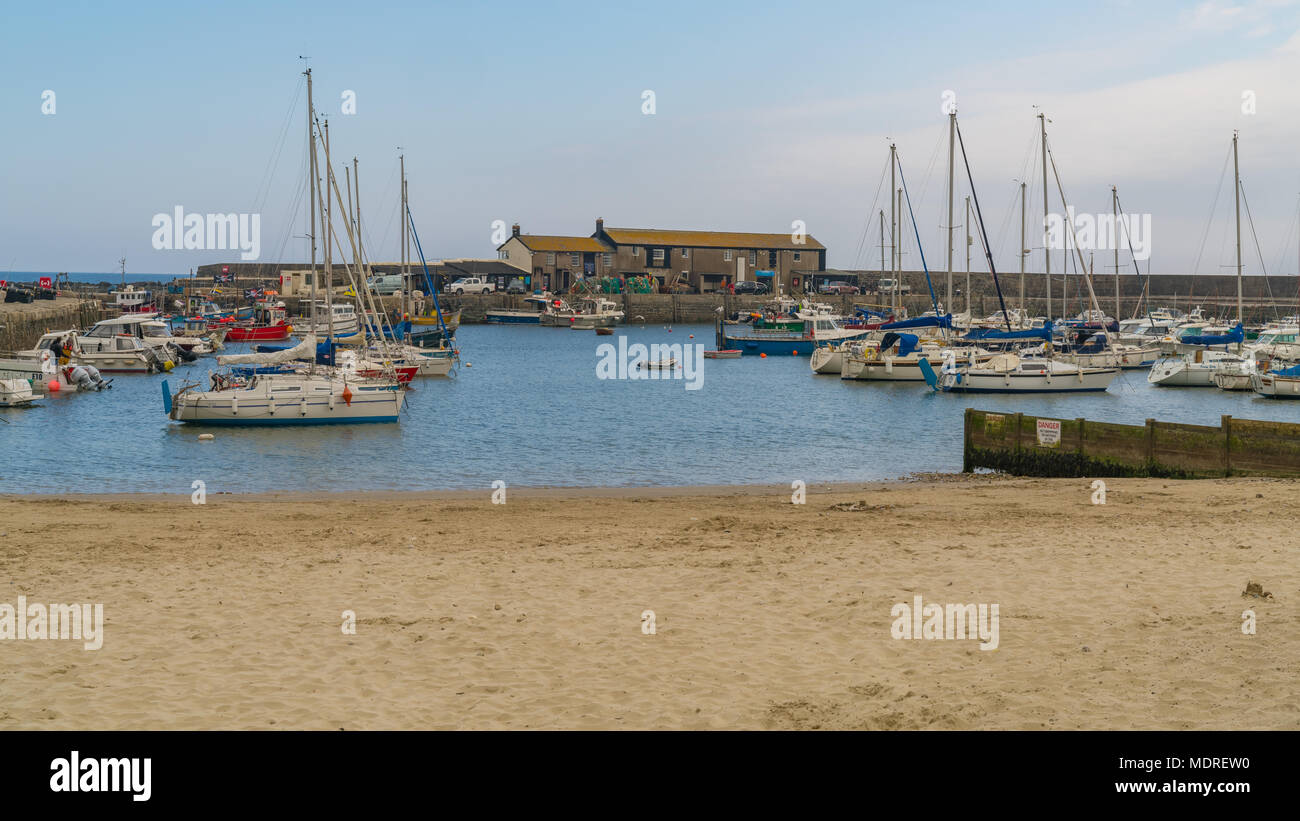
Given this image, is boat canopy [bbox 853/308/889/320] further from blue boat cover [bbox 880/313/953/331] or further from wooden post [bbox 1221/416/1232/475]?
wooden post [bbox 1221/416/1232/475]

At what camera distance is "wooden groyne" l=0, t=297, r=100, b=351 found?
200ft

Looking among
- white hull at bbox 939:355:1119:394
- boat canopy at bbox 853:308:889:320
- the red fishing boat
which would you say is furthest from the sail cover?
boat canopy at bbox 853:308:889:320

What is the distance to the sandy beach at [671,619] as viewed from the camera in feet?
28.0

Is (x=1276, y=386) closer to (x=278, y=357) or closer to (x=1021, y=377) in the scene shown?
(x=1021, y=377)

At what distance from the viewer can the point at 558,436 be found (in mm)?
37000

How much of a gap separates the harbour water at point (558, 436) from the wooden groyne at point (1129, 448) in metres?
2.75

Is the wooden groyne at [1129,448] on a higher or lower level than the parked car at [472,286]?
lower

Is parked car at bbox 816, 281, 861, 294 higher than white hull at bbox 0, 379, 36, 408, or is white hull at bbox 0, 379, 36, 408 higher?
parked car at bbox 816, 281, 861, 294

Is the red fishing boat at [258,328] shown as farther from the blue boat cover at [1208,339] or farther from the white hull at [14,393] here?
the blue boat cover at [1208,339]

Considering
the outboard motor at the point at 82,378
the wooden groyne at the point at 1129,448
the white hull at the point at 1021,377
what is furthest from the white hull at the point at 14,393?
the white hull at the point at 1021,377

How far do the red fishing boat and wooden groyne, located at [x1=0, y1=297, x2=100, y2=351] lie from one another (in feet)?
30.3

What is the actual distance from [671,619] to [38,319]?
227 ft

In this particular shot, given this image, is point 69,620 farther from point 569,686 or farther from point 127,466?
point 127,466

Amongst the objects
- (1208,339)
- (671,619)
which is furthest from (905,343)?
(671,619)
